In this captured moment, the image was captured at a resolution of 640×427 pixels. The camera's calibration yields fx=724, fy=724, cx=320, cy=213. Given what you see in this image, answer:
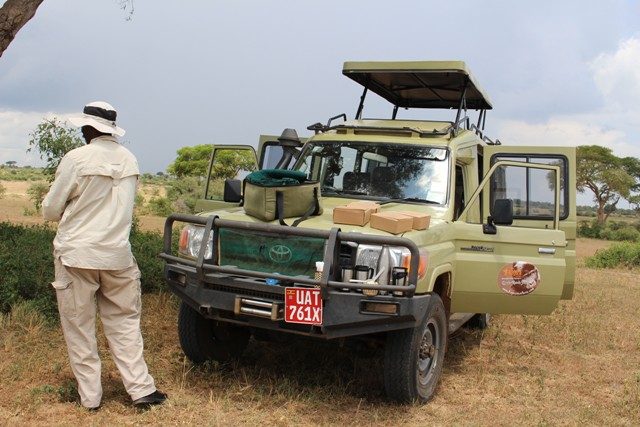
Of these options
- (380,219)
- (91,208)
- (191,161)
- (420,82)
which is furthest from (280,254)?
(191,161)

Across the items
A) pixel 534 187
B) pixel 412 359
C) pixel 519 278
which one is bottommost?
pixel 412 359

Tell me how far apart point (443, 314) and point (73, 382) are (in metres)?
2.71

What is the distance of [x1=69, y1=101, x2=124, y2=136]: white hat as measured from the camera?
4.65m

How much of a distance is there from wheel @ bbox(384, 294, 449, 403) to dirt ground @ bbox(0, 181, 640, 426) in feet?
0.46

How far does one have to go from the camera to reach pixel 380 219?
4.96m

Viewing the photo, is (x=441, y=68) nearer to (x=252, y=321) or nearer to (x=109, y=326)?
(x=252, y=321)

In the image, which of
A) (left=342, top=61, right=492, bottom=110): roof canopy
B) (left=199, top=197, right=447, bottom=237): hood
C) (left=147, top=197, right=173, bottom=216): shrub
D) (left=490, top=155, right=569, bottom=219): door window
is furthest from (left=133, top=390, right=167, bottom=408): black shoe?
(left=147, top=197, right=173, bottom=216): shrub

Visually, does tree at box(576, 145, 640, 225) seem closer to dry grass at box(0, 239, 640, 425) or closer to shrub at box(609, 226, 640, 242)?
shrub at box(609, 226, 640, 242)

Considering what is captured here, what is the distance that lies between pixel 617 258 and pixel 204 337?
1563 centimetres

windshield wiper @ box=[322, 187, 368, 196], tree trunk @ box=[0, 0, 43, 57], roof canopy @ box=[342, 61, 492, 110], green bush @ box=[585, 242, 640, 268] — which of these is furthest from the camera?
green bush @ box=[585, 242, 640, 268]

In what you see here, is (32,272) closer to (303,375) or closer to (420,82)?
(303,375)

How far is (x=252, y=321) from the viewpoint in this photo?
493 cm

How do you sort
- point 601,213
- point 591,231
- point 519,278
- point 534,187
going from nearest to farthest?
point 519,278 < point 534,187 < point 591,231 < point 601,213

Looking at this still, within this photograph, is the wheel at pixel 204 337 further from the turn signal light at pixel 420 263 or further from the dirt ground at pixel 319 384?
the turn signal light at pixel 420 263
